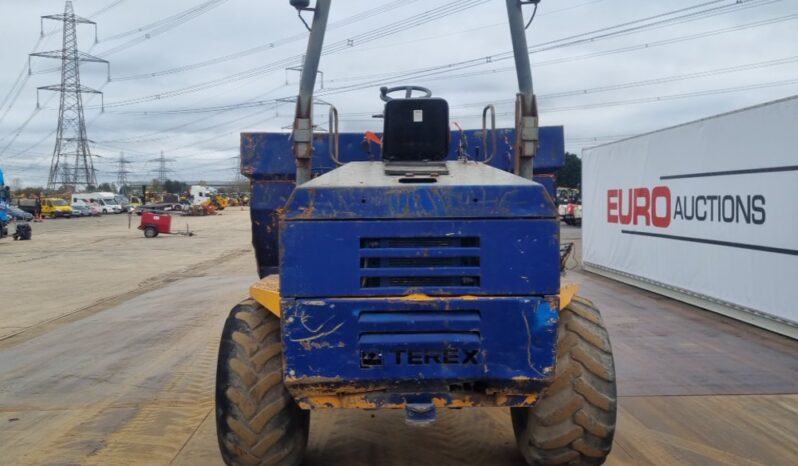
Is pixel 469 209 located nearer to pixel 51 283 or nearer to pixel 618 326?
A: pixel 618 326

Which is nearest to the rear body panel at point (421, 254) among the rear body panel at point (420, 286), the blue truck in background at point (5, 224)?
the rear body panel at point (420, 286)

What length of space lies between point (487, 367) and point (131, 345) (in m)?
6.85

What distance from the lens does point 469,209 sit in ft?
11.9

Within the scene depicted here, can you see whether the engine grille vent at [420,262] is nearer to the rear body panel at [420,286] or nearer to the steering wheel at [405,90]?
the rear body panel at [420,286]

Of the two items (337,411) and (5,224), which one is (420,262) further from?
(5,224)

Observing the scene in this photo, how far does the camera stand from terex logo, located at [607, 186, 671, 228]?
12.6 m

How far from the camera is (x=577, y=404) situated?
4.05 m

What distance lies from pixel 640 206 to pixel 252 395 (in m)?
11.3

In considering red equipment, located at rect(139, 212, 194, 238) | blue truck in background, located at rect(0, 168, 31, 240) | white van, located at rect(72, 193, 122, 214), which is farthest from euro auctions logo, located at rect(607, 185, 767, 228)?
white van, located at rect(72, 193, 122, 214)

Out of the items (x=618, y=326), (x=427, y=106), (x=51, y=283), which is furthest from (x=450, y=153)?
(x=51, y=283)

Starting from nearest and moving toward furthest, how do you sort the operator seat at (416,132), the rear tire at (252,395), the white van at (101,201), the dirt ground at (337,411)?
the rear tire at (252,395)
the operator seat at (416,132)
the dirt ground at (337,411)
the white van at (101,201)

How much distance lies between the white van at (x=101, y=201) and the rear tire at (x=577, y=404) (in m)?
76.7

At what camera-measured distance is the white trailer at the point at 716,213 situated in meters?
9.12

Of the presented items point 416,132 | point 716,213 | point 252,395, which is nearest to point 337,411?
point 252,395
